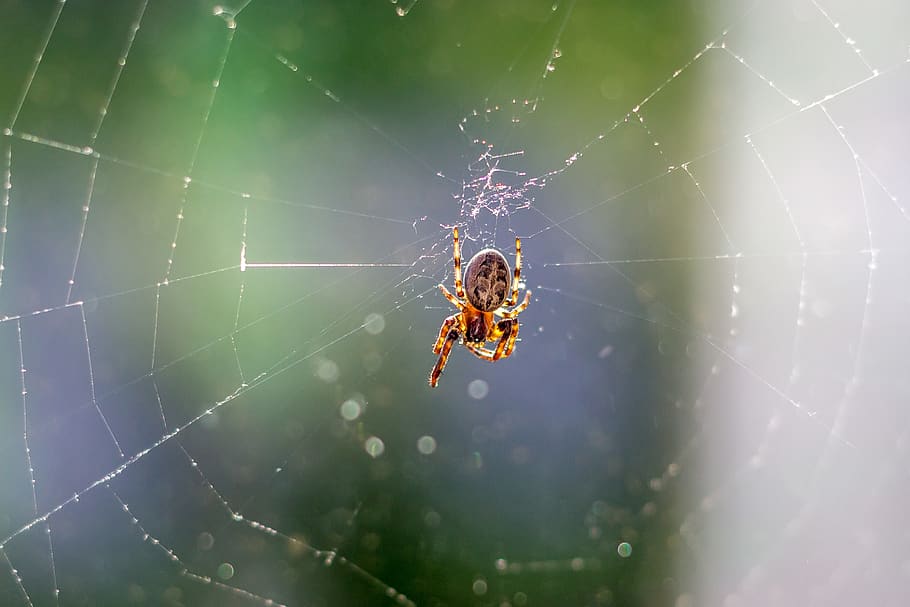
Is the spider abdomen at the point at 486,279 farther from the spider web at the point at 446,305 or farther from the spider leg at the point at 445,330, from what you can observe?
the spider web at the point at 446,305

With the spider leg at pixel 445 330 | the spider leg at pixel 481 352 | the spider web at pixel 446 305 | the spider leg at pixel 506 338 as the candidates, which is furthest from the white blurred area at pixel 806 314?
the spider leg at pixel 445 330

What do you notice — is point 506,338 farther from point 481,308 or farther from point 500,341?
point 481,308

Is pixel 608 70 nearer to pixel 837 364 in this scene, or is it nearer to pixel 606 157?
pixel 606 157

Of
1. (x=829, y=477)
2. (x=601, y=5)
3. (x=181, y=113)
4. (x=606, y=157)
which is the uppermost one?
(x=601, y=5)

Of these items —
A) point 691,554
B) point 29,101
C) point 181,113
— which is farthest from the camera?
point 691,554

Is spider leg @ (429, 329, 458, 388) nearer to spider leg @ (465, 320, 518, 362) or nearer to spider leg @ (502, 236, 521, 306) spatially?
spider leg @ (465, 320, 518, 362)

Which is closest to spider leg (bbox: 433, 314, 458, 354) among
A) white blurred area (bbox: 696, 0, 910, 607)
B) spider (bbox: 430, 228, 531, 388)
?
spider (bbox: 430, 228, 531, 388)

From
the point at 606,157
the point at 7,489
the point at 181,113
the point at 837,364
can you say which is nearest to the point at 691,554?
the point at 837,364
